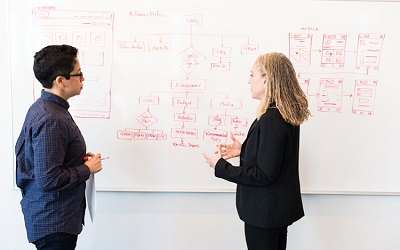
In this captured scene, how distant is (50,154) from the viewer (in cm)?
138

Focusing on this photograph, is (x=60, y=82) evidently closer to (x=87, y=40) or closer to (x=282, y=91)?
(x=87, y=40)

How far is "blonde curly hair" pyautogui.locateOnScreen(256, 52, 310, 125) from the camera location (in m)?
1.48

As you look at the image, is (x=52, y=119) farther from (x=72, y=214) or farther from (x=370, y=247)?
(x=370, y=247)

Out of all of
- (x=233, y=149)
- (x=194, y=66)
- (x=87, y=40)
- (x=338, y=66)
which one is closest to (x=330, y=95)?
(x=338, y=66)

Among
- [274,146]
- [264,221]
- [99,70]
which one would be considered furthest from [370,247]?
[99,70]

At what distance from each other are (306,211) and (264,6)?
54.4 inches

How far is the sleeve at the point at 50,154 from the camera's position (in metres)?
1.38

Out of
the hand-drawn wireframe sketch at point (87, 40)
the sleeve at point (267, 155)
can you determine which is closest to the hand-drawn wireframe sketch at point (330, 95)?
the sleeve at point (267, 155)

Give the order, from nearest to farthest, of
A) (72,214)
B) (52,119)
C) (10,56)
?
(52,119) → (72,214) → (10,56)

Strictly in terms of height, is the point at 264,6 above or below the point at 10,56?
above

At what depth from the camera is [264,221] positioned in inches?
60.7

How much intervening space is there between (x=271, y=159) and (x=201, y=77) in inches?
33.5

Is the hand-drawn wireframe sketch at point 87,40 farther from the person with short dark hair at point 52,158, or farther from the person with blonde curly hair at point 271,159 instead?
the person with blonde curly hair at point 271,159

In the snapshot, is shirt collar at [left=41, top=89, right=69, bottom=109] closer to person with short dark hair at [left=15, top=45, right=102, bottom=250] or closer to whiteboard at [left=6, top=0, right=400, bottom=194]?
person with short dark hair at [left=15, top=45, right=102, bottom=250]
